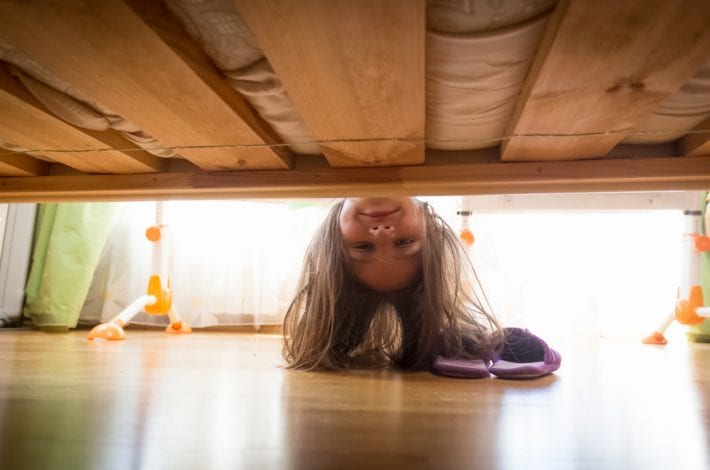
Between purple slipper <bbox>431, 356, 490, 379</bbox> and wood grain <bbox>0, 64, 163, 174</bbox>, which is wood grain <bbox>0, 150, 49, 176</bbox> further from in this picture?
purple slipper <bbox>431, 356, 490, 379</bbox>

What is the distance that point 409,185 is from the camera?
2.87 ft

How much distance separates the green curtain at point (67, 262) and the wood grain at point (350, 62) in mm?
1596

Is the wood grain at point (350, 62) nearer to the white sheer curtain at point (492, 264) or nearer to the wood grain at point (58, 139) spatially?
the wood grain at point (58, 139)

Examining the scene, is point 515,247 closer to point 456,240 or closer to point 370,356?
point 456,240

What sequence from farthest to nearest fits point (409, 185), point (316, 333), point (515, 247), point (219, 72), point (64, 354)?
point (515, 247)
point (64, 354)
point (316, 333)
point (409, 185)
point (219, 72)

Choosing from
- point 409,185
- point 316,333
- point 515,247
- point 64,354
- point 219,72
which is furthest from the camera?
point 515,247

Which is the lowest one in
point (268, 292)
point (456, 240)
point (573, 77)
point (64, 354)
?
point (64, 354)

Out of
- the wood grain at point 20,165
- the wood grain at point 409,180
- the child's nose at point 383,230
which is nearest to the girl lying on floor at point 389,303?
the child's nose at point 383,230

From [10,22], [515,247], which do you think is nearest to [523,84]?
[10,22]

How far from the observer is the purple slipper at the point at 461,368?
98 centimetres

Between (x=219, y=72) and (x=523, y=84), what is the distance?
1.20 ft

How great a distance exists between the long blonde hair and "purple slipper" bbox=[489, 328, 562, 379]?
3cm

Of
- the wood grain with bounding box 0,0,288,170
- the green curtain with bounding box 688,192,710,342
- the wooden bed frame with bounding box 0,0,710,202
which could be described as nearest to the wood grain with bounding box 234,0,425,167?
the wooden bed frame with bounding box 0,0,710,202

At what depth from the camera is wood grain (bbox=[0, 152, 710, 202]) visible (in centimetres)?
82
